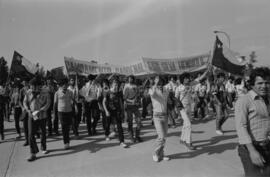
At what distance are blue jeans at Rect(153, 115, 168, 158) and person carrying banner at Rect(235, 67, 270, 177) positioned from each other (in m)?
2.67

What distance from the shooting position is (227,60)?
1066 cm

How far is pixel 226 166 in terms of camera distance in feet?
15.9

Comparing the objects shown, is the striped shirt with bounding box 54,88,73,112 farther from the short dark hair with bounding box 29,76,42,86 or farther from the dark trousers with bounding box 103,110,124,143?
the dark trousers with bounding box 103,110,124,143

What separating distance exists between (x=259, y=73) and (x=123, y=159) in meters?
3.56

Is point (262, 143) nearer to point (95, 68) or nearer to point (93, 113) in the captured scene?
point (93, 113)

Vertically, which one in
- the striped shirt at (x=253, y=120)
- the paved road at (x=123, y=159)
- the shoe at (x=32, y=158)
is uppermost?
the striped shirt at (x=253, y=120)

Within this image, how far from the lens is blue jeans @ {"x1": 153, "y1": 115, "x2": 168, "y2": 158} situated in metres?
5.38

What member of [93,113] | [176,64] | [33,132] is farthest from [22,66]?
[176,64]

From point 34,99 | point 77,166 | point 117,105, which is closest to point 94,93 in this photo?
point 117,105

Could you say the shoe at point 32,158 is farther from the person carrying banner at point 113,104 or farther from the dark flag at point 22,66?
the dark flag at point 22,66

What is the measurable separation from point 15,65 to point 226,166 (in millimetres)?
9335

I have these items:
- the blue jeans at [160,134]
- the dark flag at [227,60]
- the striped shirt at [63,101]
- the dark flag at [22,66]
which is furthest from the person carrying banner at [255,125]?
the dark flag at [22,66]

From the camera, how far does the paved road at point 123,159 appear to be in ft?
15.6

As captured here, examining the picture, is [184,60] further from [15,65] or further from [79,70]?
[15,65]
